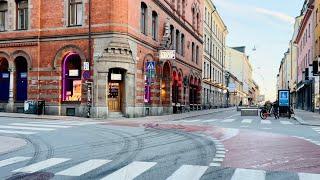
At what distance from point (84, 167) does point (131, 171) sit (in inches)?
41.6

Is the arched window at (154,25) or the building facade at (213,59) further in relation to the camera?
the building facade at (213,59)

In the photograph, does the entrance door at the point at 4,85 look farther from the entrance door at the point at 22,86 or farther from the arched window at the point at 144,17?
the arched window at the point at 144,17

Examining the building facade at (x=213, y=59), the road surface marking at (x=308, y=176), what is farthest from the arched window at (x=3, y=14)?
the building facade at (x=213, y=59)

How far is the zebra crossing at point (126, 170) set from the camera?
736 cm

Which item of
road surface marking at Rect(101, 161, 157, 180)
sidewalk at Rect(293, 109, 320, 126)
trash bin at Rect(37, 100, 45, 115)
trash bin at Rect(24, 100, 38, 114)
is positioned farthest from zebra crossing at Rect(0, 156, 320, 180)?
trash bin at Rect(24, 100, 38, 114)

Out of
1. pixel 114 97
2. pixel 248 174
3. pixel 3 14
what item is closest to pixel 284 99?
pixel 114 97

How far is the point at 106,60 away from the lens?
2719cm

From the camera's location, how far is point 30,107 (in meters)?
28.9

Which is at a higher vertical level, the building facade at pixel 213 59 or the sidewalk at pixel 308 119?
the building facade at pixel 213 59

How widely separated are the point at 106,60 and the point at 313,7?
3071 centimetres

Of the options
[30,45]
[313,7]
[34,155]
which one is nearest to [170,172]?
[34,155]

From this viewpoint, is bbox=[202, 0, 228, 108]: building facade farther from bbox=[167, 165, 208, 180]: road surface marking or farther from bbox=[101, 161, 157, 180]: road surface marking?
bbox=[167, 165, 208, 180]: road surface marking

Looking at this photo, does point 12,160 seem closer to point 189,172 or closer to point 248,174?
point 189,172

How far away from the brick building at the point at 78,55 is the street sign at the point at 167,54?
2.27 ft
